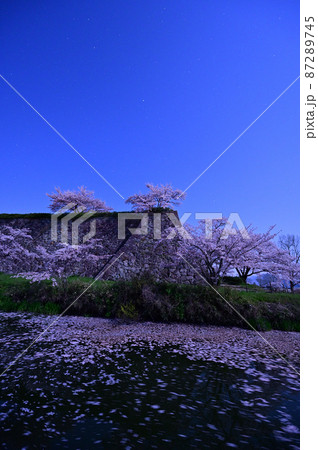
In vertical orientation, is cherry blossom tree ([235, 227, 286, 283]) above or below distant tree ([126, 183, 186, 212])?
below

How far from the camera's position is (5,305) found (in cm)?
1235

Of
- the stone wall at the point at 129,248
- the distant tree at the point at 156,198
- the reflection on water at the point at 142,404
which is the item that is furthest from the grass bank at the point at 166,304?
the distant tree at the point at 156,198

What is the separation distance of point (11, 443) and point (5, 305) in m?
10.4

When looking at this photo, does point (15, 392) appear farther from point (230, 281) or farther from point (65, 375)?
point (230, 281)

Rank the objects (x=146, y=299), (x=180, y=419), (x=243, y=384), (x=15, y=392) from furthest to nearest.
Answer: (x=146, y=299), (x=243, y=384), (x=15, y=392), (x=180, y=419)

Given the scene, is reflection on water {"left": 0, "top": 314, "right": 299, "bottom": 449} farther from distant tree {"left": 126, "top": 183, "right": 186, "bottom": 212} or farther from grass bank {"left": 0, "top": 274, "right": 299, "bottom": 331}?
distant tree {"left": 126, "top": 183, "right": 186, "bottom": 212}

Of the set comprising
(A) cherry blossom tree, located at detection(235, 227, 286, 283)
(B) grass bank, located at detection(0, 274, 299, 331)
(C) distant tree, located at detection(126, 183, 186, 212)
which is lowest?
(B) grass bank, located at detection(0, 274, 299, 331)

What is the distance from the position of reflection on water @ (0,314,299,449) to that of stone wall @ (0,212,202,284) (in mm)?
10987

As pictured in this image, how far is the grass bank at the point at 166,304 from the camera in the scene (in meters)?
10.6

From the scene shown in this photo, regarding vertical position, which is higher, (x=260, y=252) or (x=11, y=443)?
(x=260, y=252)

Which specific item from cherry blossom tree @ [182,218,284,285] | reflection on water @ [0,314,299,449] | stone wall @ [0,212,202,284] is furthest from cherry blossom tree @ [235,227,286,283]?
reflection on water @ [0,314,299,449]

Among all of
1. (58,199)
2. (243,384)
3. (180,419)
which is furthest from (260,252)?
(58,199)

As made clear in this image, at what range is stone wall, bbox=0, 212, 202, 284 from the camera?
1950 cm

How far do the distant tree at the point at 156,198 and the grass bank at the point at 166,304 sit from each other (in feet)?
42.8
